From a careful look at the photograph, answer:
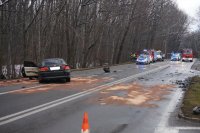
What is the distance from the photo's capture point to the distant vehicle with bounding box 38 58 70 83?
2236 cm

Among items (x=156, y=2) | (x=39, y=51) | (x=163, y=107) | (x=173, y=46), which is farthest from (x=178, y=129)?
(x=173, y=46)

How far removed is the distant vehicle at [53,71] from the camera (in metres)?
22.4

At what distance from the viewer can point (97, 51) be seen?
2392 inches

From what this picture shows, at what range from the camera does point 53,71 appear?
73.8ft

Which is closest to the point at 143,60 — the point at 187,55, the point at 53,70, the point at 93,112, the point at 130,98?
the point at 187,55

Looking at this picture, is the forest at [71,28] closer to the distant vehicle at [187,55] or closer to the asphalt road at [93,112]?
the distant vehicle at [187,55]

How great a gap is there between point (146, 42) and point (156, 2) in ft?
60.9

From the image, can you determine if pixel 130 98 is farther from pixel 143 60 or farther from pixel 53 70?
pixel 143 60

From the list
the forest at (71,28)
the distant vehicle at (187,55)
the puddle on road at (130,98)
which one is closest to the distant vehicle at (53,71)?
the forest at (71,28)

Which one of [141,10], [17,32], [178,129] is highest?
[141,10]

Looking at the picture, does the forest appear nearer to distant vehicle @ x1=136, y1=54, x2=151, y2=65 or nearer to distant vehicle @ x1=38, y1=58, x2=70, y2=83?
distant vehicle @ x1=38, y1=58, x2=70, y2=83

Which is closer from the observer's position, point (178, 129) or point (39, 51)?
point (178, 129)

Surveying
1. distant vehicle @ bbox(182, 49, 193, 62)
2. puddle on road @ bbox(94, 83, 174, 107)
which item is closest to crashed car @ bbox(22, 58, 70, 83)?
puddle on road @ bbox(94, 83, 174, 107)

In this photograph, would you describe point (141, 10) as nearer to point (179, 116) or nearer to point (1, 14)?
point (1, 14)
